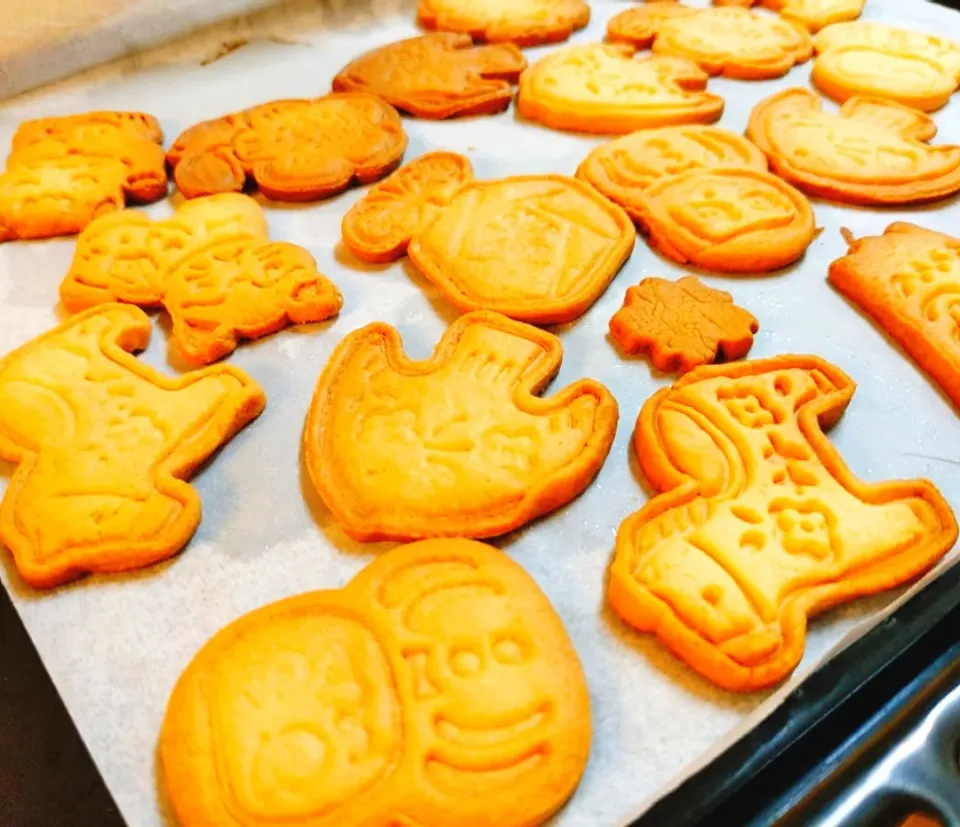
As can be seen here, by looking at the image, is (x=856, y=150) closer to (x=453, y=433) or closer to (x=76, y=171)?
(x=453, y=433)

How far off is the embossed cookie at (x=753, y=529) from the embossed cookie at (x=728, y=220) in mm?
369

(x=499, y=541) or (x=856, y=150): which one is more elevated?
(x=856, y=150)

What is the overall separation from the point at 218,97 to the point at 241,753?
5.78 feet

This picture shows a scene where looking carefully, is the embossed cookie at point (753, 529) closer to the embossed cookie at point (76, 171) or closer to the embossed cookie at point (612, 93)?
the embossed cookie at point (612, 93)

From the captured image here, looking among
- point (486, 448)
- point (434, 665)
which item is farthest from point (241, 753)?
point (486, 448)

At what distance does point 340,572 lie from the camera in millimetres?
1257

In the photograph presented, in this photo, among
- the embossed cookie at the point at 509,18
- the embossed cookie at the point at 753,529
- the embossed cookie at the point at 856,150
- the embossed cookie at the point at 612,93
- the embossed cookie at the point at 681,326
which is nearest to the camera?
the embossed cookie at the point at 753,529

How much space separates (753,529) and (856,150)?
3.62 ft

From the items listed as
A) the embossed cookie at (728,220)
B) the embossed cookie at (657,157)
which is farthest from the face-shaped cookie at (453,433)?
the embossed cookie at (657,157)

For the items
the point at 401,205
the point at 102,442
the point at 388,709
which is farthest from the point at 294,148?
the point at 388,709

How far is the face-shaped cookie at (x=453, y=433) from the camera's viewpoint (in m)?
1.29

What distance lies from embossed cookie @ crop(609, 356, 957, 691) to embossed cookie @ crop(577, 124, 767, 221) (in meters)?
0.62

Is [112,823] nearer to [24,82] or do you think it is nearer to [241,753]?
[241,753]

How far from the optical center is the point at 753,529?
122 cm
